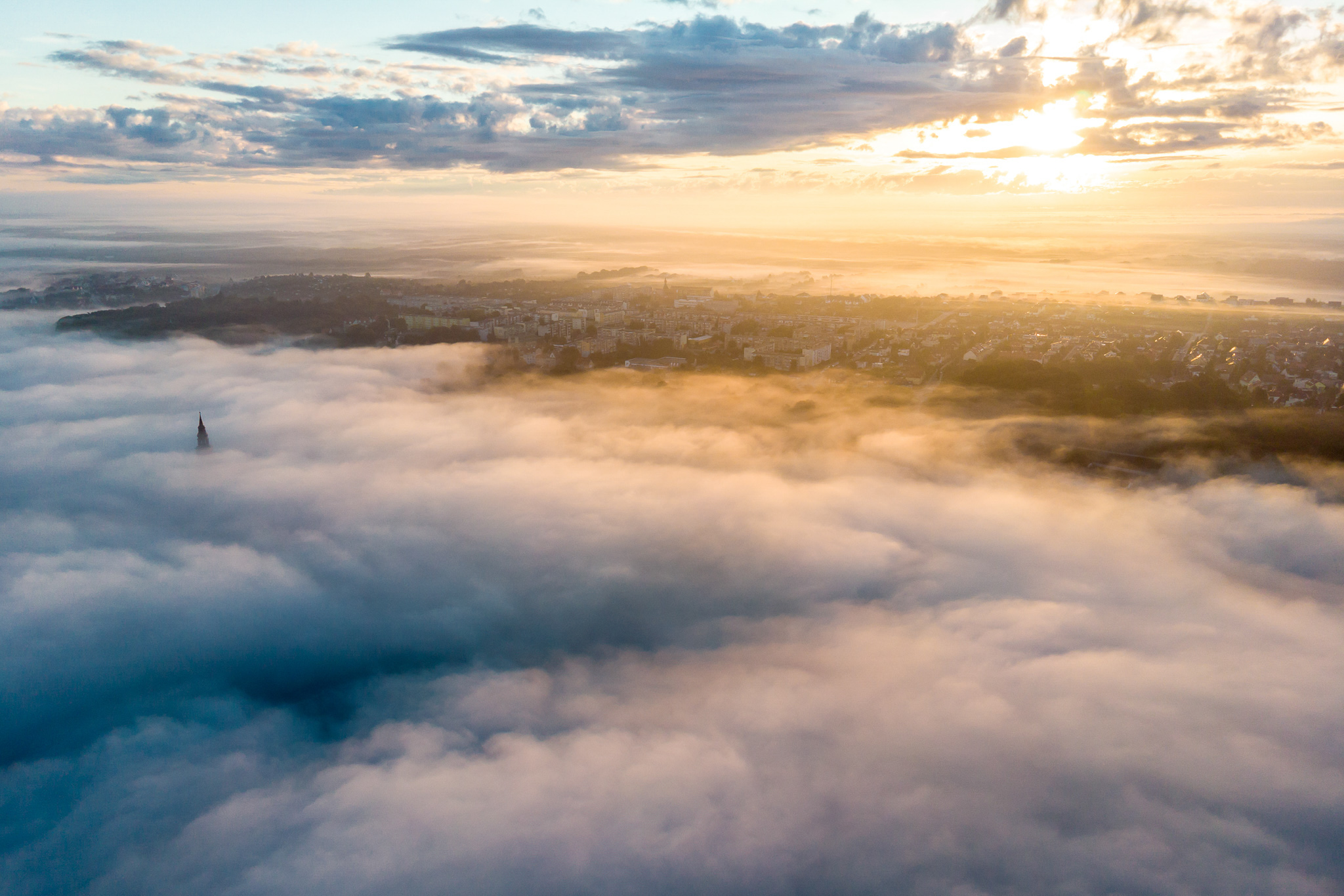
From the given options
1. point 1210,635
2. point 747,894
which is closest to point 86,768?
point 747,894

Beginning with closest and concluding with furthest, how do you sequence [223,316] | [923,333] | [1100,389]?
[1100,389] → [923,333] → [223,316]

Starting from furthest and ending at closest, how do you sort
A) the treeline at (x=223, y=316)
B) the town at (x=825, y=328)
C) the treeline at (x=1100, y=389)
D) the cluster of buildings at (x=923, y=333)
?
1. the treeline at (x=223, y=316)
2. the cluster of buildings at (x=923, y=333)
3. the town at (x=825, y=328)
4. the treeline at (x=1100, y=389)

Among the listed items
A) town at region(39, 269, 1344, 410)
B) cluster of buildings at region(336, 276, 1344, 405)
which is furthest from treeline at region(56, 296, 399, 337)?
cluster of buildings at region(336, 276, 1344, 405)

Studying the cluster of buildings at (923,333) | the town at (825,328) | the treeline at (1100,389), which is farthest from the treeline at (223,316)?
the treeline at (1100,389)

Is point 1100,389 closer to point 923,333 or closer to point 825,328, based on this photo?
point 923,333

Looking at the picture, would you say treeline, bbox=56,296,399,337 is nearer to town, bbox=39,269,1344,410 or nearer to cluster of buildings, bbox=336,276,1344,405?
town, bbox=39,269,1344,410

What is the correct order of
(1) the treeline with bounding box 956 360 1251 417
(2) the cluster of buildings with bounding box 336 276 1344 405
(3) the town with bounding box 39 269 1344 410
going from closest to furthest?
(1) the treeline with bounding box 956 360 1251 417 < (3) the town with bounding box 39 269 1344 410 < (2) the cluster of buildings with bounding box 336 276 1344 405

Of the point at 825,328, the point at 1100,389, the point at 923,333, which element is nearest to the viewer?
the point at 1100,389

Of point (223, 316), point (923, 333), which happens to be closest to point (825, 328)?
→ point (923, 333)

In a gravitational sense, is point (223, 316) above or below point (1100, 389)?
above

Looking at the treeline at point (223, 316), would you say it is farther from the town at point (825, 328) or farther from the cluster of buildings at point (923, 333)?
the cluster of buildings at point (923, 333)
